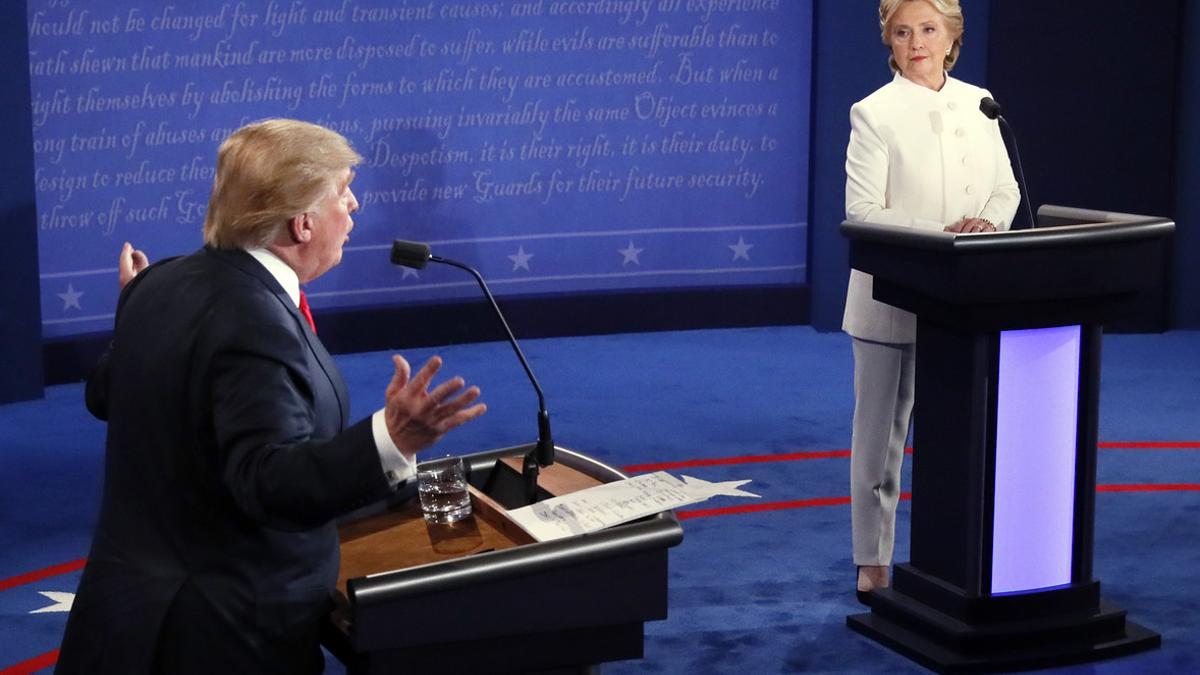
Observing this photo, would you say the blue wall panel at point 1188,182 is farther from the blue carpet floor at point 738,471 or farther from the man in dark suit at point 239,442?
the man in dark suit at point 239,442

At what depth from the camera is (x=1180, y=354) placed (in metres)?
8.12

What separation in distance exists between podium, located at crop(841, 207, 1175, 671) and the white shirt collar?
185 centimetres

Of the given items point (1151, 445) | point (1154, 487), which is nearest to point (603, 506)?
point (1154, 487)

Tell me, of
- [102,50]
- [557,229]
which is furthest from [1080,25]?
[102,50]

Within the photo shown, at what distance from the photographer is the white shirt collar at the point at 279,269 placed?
2.40m

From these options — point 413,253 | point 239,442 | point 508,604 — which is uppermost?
point 413,253

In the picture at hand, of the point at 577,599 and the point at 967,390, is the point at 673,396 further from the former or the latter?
the point at 577,599

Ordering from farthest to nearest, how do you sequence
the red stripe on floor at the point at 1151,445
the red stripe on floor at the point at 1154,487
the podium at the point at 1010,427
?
1. the red stripe on floor at the point at 1151,445
2. the red stripe on floor at the point at 1154,487
3. the podium at the point at 1010,427

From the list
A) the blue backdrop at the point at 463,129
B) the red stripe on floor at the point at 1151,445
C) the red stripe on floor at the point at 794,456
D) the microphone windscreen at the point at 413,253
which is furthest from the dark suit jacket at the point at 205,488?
the blue backdrop at the point at 463,129

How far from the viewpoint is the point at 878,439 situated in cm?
454

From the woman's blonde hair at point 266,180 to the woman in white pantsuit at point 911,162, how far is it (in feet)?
7.35

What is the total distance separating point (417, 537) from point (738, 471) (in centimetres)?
337

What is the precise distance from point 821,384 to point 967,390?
3481 mm

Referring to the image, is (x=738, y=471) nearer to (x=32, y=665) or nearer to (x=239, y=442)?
(x=32, y=665)
